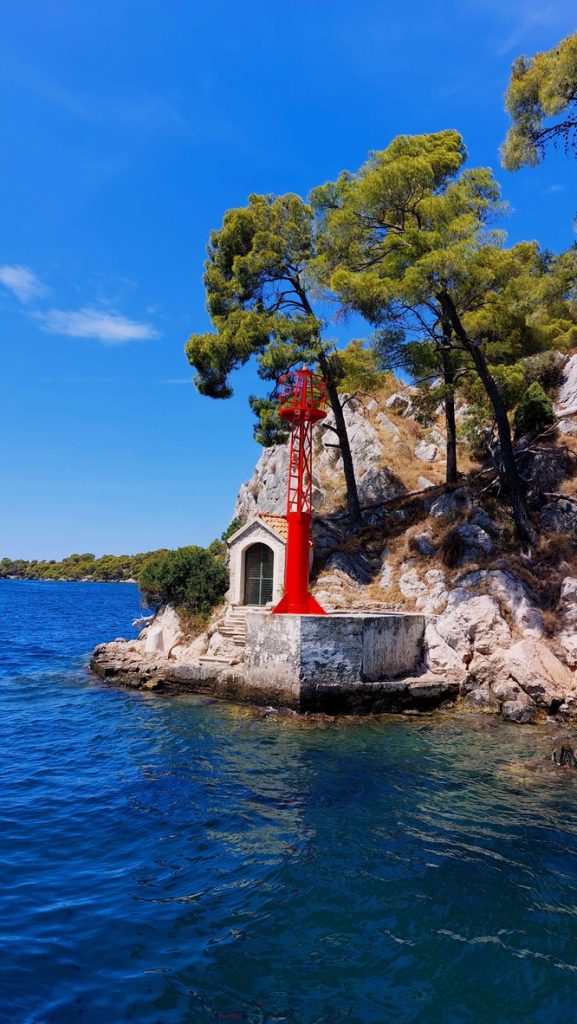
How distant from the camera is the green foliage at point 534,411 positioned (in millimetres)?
24484

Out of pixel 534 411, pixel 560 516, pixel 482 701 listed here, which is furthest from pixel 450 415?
pixel 482 701

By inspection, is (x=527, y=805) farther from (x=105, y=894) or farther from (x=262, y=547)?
Result: (x=262, y=547)

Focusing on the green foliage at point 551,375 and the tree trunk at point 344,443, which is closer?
the tree trunk at point 344,443

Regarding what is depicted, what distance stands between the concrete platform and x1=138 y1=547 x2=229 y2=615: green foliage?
20.4 feet

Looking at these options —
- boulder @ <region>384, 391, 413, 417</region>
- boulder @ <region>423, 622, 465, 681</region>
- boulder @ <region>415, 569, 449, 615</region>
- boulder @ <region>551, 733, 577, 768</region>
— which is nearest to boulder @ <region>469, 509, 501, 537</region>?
boulder @ <region>415, 569, 449, 615</region>

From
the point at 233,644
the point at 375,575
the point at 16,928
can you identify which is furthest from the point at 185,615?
the point at 16,928

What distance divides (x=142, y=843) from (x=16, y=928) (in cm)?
214

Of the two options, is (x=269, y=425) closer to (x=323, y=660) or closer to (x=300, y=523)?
(x=300, y=523)

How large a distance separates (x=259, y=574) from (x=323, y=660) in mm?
6711

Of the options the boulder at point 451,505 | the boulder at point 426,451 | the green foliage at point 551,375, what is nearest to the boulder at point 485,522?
the boulder at point 451,505

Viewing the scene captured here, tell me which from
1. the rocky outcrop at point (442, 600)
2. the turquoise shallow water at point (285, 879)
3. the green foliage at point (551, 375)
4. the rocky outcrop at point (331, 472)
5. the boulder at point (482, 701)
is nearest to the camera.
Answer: the turquoise shallow water at point (285, 879)

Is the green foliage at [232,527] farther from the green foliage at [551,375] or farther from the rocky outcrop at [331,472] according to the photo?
the green foliage at [551,375]

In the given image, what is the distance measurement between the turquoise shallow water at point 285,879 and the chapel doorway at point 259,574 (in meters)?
8.29

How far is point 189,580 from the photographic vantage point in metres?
22.9
